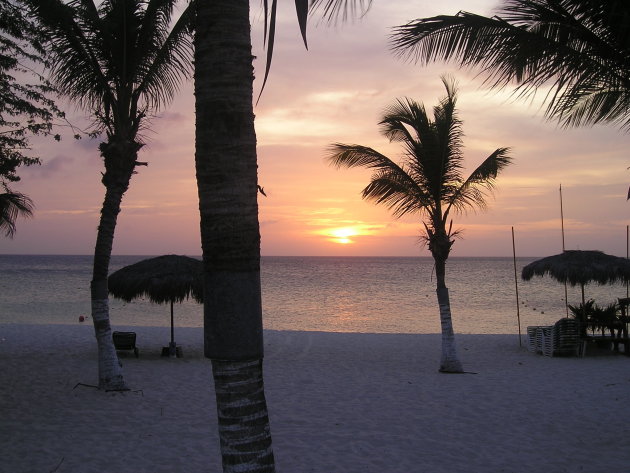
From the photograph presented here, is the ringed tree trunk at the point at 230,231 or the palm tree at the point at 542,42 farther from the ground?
the palm tree at the point at 542,42

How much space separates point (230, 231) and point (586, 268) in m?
14.3

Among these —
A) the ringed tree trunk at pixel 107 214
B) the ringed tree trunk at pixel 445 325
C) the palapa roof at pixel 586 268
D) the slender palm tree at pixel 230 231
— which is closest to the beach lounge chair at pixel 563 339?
the palapa roof at pixel 586 268

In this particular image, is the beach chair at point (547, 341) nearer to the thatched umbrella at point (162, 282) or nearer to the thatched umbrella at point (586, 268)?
the thatched umbrella at point (586, 268)

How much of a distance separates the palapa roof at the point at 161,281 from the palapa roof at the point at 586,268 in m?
8.84

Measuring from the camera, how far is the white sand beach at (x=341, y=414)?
5.85 metres

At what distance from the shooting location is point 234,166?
2.65 metres

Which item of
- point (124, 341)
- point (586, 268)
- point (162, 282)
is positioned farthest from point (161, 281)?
Answer: point (586, 268)

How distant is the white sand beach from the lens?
585 centimetres

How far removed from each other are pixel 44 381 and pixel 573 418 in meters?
7.99

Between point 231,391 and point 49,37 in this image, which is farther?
point 49,37

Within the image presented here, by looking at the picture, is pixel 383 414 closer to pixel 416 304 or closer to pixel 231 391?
pixel 231 391

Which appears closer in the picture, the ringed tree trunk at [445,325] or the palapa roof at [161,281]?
the ringed tree trunk at [445,325]

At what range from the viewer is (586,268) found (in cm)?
1496

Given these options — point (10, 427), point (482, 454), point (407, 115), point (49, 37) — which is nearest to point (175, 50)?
point (49, 37)
